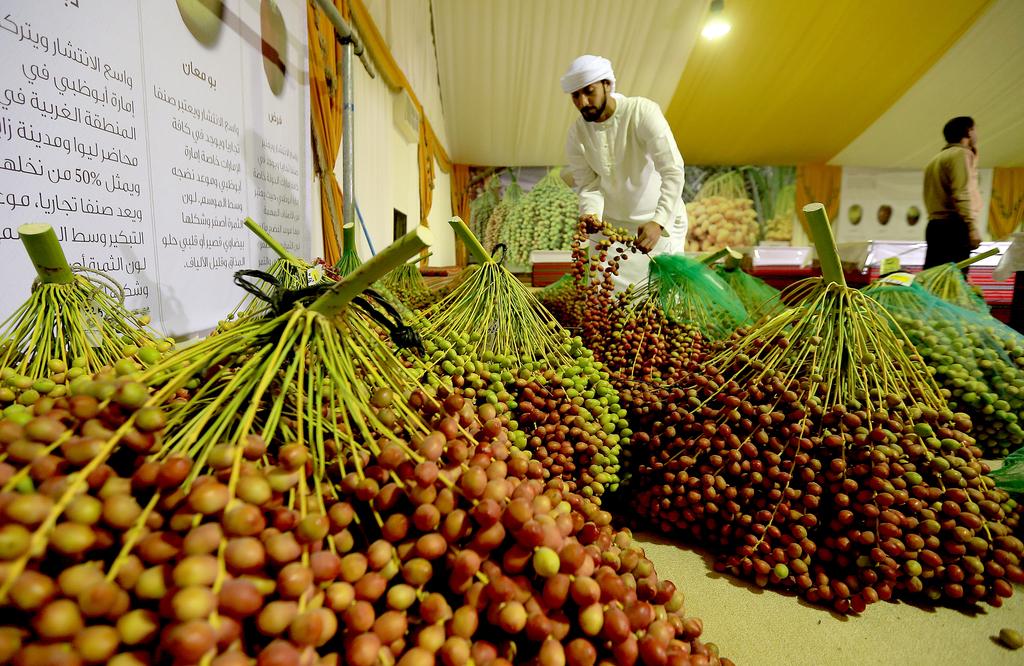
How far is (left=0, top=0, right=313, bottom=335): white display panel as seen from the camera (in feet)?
2.39

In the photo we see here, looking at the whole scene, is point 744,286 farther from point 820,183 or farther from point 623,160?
point 820,183

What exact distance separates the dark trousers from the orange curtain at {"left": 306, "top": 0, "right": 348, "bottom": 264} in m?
3.21

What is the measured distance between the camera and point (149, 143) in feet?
3.21

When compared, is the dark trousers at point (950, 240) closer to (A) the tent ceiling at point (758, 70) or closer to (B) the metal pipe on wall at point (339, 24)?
(B) the metal pipe on wall at point (339, 24)

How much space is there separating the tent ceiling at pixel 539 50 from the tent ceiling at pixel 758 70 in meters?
0.01

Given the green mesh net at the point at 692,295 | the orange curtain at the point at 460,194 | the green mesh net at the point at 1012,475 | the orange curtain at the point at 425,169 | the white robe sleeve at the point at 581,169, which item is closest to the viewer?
the green mesh net at the point at 1012,475

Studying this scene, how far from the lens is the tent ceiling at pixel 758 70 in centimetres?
480

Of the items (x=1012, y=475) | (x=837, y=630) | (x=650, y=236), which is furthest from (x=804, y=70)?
(x=837, y=630)

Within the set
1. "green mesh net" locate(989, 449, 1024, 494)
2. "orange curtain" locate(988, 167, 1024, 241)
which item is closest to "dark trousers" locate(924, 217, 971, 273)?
"green mesh net" locate(989, 449, 1024, 494)

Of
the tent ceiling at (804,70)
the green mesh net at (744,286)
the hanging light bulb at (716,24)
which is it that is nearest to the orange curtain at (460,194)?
the tent ceiling at (804,70)

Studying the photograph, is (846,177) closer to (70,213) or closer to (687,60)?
(687,60)

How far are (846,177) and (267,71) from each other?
9137 millimetres

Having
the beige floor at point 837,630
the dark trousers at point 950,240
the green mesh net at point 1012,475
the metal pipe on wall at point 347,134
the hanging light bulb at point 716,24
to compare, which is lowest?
the beige floor at point 837,630

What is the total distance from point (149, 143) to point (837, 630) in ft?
5.05
